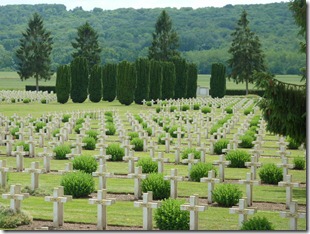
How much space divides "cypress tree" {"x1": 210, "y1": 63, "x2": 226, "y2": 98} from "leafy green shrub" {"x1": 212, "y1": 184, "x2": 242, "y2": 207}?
42210mm

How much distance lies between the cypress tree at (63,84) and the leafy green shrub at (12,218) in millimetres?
32343

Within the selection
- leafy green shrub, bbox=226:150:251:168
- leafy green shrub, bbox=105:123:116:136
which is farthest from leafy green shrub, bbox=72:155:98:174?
leafy green shrub, bbox=105:123:116:136

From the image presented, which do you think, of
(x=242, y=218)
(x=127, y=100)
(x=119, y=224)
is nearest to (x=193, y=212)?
(x=242, y=218)

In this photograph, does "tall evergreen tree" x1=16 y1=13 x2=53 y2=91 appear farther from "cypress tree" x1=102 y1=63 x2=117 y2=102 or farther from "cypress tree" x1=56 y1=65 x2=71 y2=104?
"cypress tree" x1=56 y1=65 x2=71 y2=104

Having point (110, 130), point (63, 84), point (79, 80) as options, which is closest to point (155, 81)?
point (79, 80)

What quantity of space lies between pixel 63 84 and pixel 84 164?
28.6 metres

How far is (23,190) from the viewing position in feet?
38.9

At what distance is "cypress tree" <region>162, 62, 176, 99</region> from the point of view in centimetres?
4658

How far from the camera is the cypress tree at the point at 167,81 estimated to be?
46.6m

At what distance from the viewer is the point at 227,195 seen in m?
10.8

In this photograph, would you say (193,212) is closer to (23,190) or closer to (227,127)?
(23,190)

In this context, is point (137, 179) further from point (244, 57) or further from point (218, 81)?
point (244, 57)

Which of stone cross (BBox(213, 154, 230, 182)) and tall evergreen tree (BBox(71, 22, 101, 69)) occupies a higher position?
tall evergreen tree (BBox(71, 22, 101, 69))

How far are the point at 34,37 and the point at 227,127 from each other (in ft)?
119
